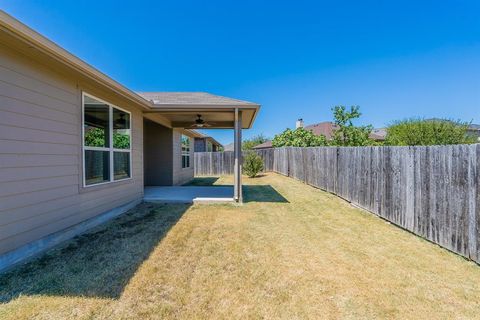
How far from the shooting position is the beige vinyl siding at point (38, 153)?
3.02m

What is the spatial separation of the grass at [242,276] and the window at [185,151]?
8.09 m

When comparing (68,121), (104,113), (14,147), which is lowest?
(14,147)

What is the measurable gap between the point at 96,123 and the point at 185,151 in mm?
8349

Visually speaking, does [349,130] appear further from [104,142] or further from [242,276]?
[242,276]

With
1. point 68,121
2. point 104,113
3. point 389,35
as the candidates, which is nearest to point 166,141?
point 104,113

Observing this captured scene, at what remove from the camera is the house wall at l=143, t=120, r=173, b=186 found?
10555mm

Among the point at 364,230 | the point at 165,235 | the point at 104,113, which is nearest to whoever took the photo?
the point at 165,235

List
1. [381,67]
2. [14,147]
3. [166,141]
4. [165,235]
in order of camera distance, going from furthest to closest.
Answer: [381,67]
[166,141]
[165,235]
[14,147]

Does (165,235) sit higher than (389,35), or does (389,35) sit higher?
(389,35)

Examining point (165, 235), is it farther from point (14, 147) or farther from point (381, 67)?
point (381, 67)

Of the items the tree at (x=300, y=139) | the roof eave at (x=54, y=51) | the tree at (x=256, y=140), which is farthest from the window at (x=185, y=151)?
the tree at (x=256, y=140)

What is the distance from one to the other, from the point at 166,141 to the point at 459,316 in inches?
399

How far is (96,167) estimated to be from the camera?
4.87 metres

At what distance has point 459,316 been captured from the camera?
2.24 metres
